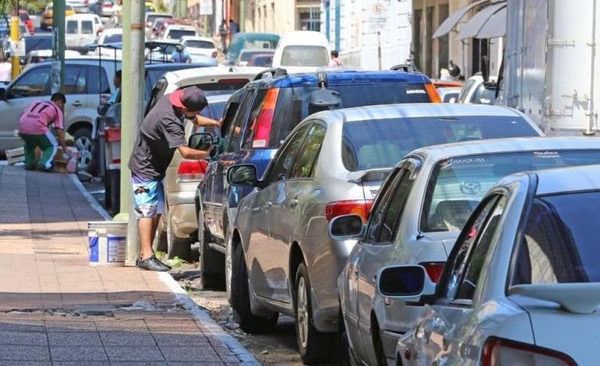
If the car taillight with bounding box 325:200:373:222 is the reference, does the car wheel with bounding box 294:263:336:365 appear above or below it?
below

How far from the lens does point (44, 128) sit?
25.4 metres

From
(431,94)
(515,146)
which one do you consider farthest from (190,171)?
(515,146)

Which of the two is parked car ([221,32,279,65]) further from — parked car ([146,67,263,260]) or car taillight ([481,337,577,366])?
car taillight ([481,337,577,366])

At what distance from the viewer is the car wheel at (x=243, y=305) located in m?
10.8

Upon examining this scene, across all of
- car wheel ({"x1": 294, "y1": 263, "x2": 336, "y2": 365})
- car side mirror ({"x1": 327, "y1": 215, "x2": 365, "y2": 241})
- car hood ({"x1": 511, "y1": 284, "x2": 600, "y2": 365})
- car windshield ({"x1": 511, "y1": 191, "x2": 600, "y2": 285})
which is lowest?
car wheel ({"x1": 294, "y1": 263, "x2": 336, "y2": 365})

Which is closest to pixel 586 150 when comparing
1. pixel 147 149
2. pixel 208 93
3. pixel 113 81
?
pixel 147 149

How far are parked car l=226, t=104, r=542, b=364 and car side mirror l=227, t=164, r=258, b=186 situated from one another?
271 millimetres

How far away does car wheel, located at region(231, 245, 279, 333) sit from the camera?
35.6 feet

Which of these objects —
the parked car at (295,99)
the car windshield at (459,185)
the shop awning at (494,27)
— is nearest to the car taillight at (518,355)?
the car windshield at (459,185)

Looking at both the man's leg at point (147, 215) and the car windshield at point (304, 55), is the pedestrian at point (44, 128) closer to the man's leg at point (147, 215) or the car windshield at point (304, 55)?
the man's leg at point (147, 215)

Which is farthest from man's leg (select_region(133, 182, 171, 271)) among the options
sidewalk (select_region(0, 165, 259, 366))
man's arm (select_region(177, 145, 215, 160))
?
man's arm (select_region(177, 145, 215, 160))

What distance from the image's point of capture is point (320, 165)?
354 inches

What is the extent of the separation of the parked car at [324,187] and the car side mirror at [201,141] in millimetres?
3202

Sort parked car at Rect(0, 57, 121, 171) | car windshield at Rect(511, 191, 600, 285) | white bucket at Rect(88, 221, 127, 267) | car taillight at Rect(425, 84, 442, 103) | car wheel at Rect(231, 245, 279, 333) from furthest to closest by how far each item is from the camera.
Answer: parked car at Rect(0, 57, 121, 171), white bucket at Rect(88, 221, 127, 267), car taillight at Rect(425, 84, 442, 103), car wheel at Rect(231, 245, 279, 333), car windshield at Rect(511, 191, 600, 285)
